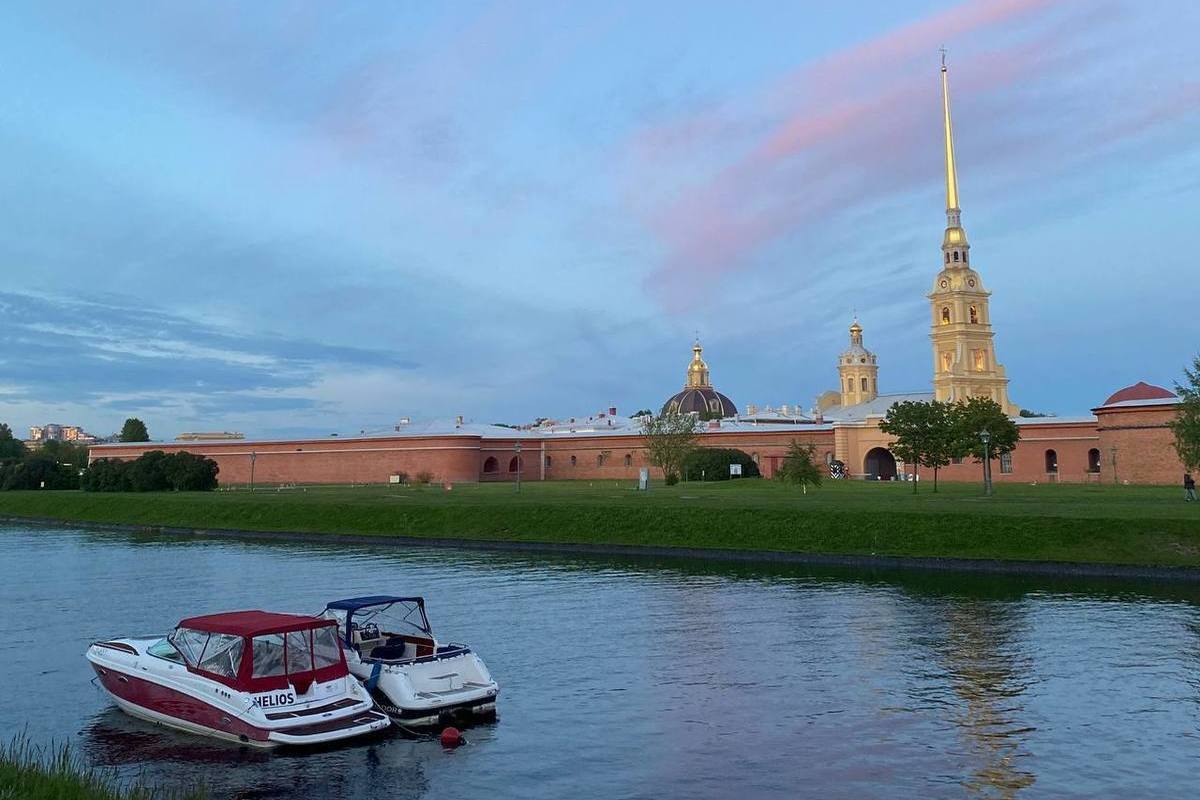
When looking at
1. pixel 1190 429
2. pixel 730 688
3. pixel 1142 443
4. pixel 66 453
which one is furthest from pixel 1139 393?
pixel 66 453


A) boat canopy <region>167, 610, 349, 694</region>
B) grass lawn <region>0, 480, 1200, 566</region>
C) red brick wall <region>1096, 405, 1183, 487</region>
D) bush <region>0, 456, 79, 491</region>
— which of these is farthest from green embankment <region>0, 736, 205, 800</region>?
bush <region>0, 456, 79, 491</region>

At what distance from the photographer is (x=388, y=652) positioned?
17641mm

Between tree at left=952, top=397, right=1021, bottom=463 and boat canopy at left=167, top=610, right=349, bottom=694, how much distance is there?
141 ft

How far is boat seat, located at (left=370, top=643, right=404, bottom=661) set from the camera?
57.7 ft

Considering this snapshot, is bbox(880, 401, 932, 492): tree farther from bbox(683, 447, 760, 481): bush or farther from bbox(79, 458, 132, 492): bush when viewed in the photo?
bbox(79, 458, 132, 492): bush

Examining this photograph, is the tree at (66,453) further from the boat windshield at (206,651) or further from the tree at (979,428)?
the boat windshield at (206,651)

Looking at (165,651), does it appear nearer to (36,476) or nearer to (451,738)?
(451,738)

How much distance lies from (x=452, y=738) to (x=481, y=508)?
33.8 metres

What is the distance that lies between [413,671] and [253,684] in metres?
2.50

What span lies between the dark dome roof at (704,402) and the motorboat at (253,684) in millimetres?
111707

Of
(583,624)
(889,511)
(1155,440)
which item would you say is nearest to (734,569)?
(889,511)

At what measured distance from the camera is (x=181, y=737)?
15.6 meters

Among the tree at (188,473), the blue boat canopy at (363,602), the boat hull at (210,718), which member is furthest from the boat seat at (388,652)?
the tree at (188,473)

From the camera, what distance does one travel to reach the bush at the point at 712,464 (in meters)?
77.9
